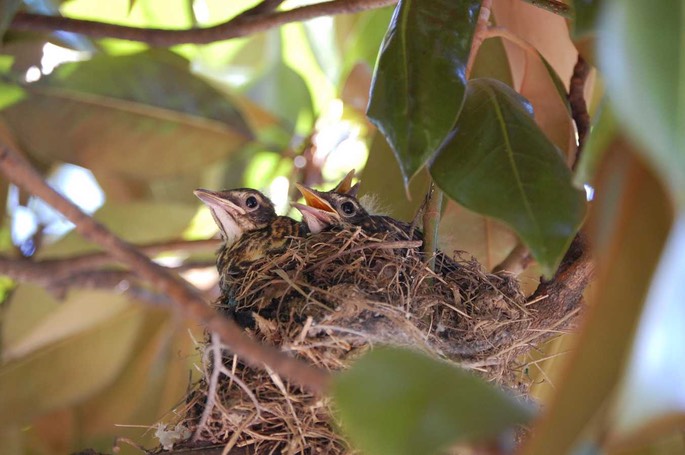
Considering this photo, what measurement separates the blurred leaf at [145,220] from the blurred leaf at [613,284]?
207 centimetres

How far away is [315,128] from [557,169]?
192 centimetres

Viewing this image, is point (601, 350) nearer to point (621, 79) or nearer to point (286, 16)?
point (621, 79)

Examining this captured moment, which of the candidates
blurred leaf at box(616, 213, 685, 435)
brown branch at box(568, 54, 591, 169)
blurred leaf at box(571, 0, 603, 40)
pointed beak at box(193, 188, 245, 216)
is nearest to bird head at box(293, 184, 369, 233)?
pointed beak at box(193, 188, 245, 216)

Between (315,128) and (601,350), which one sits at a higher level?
(601,350)

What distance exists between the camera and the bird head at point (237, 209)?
8.86ft

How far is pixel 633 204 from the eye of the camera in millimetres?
1065

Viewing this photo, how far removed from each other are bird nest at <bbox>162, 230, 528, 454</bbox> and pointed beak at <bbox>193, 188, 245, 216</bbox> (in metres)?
0.49

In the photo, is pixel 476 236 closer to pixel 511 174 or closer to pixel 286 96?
pixel 511 174

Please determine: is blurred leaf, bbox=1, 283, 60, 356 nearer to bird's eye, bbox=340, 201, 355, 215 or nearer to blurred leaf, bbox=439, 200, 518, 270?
bird's eye, bbox=340, 201, 355, 215

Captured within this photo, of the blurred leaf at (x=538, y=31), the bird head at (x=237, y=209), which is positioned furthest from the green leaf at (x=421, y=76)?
the bird head at (x=237, y=209)

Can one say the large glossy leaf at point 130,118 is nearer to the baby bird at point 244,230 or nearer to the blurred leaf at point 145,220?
the blurred leaf at point 145,220

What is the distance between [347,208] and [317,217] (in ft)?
0.30

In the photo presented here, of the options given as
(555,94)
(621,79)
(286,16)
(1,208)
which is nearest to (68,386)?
(1,208)

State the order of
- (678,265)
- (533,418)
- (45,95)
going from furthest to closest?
(45,95)
(533,418)
(678,265)
